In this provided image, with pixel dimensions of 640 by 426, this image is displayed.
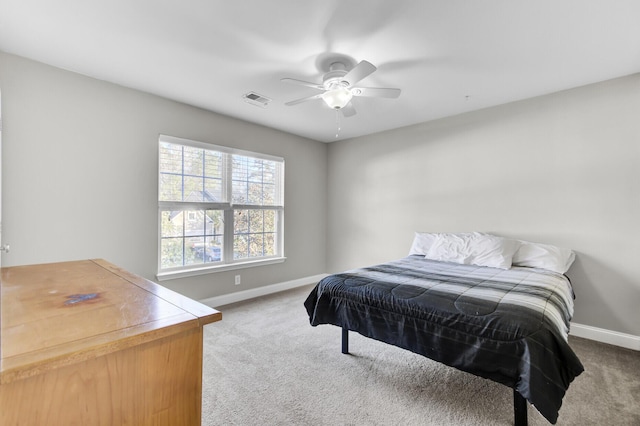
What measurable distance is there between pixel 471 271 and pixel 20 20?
154 inches

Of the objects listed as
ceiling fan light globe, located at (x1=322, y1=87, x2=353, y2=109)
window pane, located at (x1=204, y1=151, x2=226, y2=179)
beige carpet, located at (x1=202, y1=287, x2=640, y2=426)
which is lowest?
beige carpet, located at (x1=202, y1=287, x2=640, y2=426)

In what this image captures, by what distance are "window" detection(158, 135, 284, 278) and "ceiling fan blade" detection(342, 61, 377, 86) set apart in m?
2.13

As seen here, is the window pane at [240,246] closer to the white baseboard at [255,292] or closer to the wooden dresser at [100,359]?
the white baseboard at [255,292]

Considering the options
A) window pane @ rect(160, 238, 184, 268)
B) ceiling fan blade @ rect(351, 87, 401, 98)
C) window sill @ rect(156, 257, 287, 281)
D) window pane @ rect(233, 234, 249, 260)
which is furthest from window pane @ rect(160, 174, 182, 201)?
ceiling fan blade @ rect(351, 87, 401, 98)

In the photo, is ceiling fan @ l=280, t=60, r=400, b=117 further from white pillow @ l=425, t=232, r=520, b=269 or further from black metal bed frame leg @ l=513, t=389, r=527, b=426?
black metal bed frame leg @ l=513, t=389, r=527, b=426

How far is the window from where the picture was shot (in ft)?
11.0

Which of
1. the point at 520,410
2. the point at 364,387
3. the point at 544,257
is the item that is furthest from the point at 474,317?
the point at 544,257

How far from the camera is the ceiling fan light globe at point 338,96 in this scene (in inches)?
97.0

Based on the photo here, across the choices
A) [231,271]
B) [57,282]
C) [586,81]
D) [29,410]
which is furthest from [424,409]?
[586,81]

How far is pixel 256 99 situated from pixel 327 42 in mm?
1318

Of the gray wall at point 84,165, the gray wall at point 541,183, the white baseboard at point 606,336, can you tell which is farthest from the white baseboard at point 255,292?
the white baseboard at point 606,336

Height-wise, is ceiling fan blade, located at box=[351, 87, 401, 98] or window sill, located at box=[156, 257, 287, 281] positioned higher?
ceiling fan blade, located at box=[351, 87, 401, 98]

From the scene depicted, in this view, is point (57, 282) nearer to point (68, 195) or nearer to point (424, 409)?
point (68, 195)

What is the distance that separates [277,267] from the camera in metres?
4.46
